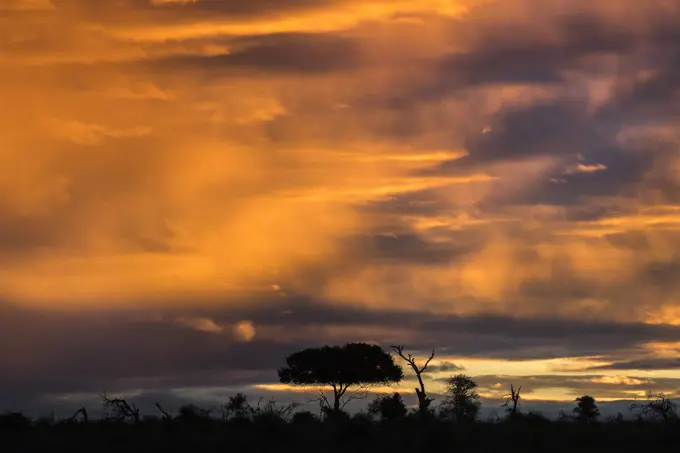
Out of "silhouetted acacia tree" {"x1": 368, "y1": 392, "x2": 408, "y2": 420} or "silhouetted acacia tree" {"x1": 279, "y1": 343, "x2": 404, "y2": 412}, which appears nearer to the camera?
"silhouetted acacia tree" {"x1": 368, "y1": 392, "x2": 408, "y2": 420}

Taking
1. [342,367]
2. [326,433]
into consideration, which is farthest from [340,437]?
[342,367]

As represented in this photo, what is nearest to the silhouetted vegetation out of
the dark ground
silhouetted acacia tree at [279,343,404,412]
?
the dark ground

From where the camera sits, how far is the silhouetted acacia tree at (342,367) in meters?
117

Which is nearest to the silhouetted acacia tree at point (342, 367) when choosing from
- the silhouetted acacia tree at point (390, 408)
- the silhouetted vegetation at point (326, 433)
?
the silhouetted acacia tree at point (390, 408)

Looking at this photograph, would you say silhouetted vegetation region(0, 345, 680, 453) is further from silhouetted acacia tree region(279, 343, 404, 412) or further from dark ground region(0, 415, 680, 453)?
silhouetted acacia tree region(279, 343, 404, 412)

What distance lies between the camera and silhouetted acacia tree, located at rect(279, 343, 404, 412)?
116938 mm

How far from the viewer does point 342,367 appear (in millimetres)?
116875

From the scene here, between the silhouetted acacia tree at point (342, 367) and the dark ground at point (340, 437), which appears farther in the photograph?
the silhouetted acacia tree at point (342, 367)

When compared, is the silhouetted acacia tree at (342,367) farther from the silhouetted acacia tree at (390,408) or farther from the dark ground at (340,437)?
the dark ground at (340,437)

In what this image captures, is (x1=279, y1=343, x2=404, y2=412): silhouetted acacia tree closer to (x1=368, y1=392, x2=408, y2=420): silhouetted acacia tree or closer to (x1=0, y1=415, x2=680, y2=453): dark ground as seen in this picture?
(x1=368, y1=392, x2=408, y2=420): silhouetted acacia tree

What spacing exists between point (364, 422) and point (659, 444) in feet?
47.0

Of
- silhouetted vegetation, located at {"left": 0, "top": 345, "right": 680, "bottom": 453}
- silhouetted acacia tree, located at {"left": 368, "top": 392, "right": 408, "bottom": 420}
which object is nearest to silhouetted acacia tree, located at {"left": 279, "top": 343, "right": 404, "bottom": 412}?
silhouetted acacia tree, located at {"left": 368, "top": 392, "right": 408, "bottom": 420}

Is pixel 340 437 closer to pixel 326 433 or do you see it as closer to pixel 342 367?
pixel 326 433

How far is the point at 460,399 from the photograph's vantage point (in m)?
126
